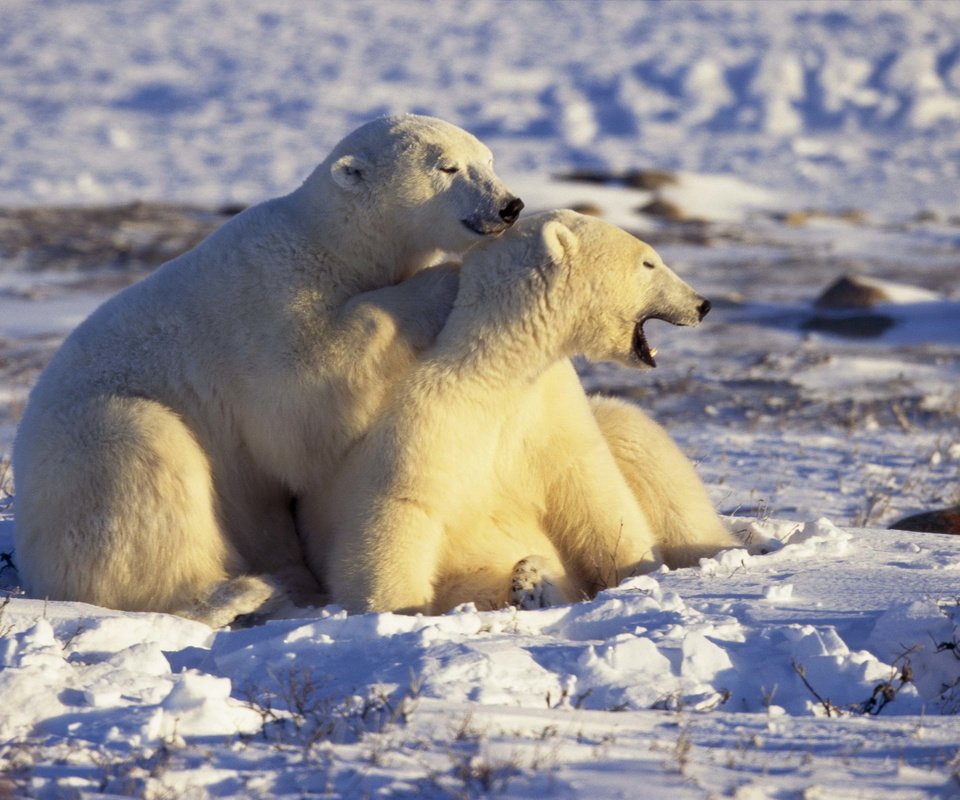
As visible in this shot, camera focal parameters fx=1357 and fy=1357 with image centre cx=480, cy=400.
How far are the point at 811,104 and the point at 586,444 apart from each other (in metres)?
31.3

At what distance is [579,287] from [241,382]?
3.54 ft

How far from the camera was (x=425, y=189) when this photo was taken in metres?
4.41

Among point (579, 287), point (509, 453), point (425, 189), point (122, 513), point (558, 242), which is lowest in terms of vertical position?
point (122, 513)

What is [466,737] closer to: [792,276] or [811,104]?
[792,276]

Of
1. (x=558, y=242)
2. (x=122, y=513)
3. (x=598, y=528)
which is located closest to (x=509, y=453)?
(x=598, y=528)

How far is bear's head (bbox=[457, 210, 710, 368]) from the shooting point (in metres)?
4.11

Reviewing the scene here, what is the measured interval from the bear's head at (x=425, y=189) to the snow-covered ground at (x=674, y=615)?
4.17 ft

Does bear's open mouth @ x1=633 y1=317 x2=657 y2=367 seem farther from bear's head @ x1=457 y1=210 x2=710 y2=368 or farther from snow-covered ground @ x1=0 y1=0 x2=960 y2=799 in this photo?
snow-covered ground @ x1=0 y1=0 x2=960 y2=799

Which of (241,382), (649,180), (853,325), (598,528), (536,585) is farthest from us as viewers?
(649,180)

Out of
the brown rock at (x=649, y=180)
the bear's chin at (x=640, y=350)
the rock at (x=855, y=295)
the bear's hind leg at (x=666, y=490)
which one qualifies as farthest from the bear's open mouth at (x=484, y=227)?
the brown rock at (x=649, y=180)

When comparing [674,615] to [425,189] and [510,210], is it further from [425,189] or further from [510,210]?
[425,189]

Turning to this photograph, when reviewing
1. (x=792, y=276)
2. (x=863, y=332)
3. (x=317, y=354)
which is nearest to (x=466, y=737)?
(x=317, y=354)

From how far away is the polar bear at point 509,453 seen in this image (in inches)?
156

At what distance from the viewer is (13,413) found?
829 cm
